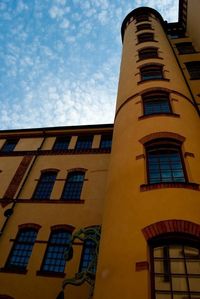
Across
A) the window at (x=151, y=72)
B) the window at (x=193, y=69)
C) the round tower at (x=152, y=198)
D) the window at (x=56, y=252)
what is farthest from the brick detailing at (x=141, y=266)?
the window at (x=193, y=69)

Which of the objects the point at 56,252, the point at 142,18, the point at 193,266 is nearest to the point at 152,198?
the point at 193,266

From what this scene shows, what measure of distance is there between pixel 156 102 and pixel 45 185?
24.4 ft

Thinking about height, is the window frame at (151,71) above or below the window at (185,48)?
below

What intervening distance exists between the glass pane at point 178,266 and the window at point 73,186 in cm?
769

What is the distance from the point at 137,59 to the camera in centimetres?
1628

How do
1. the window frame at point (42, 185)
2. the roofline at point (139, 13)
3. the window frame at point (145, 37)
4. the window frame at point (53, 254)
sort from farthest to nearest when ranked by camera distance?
the roofline at point (139, 13)
the window frame at point (145, 37)
the window frame at point (42, 185)
the window frame at point (53, 254)

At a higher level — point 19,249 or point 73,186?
point 73,186

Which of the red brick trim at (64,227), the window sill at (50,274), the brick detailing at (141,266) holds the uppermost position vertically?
the red brick trim at (64,227)

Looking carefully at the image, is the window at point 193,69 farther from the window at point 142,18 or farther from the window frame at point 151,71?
the window at point 142,18

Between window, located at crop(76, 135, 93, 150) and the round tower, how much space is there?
14.1 feet

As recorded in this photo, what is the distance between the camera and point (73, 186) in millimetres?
13961

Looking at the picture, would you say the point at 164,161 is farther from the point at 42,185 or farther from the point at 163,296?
the point at 42,185

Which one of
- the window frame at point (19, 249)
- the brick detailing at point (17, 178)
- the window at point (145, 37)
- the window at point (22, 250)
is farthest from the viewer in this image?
the window at point (145, 37)

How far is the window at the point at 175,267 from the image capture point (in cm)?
546
